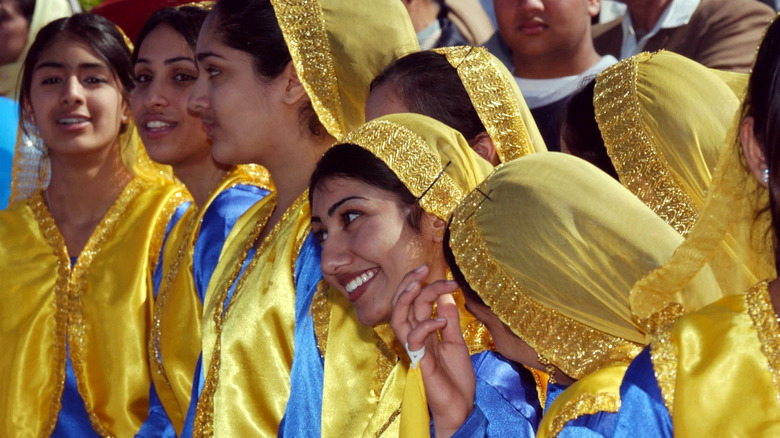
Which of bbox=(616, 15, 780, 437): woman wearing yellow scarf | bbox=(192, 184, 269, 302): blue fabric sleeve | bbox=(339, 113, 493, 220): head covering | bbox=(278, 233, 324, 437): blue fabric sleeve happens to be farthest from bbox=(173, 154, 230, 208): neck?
bbox=(616, 15, 780, 437): woman wearing yellow scarf

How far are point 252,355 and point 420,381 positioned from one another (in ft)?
2.05

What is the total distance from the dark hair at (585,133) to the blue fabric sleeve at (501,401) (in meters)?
0.48

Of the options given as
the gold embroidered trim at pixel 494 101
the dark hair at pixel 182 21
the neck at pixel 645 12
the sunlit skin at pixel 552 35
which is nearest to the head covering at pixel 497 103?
the gold embroidered trim at pixel 494 101

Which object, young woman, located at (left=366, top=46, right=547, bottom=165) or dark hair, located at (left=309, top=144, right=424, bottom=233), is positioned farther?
young woman, located at (left=366, top=46, right=547, bottom=165)

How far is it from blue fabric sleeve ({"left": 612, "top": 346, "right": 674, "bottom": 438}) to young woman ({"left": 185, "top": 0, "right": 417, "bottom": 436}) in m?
1.21

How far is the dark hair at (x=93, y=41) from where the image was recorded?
151 inches

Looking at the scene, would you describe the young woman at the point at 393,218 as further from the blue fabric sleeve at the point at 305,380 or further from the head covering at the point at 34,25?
the head covering at the point at 34,25

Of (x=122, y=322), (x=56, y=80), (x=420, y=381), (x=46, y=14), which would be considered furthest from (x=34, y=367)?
(x=46, y=14)

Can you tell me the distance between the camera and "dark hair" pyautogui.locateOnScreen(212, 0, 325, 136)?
9.73ft

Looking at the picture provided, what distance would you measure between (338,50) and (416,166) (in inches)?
28.7

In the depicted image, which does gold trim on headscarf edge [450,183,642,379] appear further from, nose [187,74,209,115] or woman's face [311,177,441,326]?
nose [187,74,209,115]

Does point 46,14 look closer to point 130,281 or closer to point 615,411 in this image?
point 130,281

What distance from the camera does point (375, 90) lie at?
2.85 meters

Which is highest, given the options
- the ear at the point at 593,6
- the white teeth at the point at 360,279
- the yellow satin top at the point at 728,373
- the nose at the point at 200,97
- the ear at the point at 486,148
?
the nose at the point at 200,97
